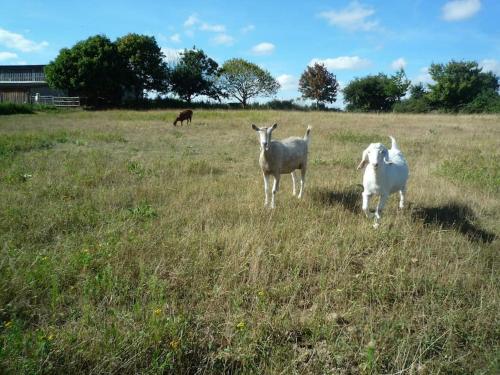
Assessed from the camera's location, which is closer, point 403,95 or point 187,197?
point 187,197

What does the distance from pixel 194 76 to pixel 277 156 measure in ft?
176

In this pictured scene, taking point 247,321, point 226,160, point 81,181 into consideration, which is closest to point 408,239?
point 247,321

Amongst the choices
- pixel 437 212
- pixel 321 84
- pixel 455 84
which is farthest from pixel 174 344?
pixel 321 84

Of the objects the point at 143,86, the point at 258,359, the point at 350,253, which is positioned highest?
the point at 143,86

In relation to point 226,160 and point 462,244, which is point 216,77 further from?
point 462,244

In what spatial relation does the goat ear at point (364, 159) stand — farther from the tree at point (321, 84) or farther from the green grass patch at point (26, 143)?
the tree at point (321, 84)

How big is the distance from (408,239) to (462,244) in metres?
0.77

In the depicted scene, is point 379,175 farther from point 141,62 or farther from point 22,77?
point 22,77

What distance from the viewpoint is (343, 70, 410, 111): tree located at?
6731cm

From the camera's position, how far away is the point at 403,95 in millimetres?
68500

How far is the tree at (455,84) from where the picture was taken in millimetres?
61125

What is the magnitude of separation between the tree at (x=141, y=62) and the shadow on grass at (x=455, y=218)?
159ft

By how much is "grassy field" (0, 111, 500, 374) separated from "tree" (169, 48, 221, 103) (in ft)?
171

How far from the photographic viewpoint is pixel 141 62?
51719 mm
